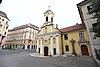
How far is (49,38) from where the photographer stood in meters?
26.3

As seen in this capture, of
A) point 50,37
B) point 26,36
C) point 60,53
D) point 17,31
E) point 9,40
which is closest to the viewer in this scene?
point 60,53

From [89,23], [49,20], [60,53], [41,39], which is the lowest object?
[60,53]

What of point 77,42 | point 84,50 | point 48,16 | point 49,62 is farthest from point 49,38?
point 49,62

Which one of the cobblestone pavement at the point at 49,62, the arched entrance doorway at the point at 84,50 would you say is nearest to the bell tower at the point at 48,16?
the arched entrance doorway at the point at 84,50

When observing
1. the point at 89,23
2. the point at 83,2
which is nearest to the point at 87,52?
the point at 89,23

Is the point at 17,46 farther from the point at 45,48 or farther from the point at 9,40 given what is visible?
the point at 45,48

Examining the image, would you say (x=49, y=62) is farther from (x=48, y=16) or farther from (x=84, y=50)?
(x=48, y=16)

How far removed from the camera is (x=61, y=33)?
2484 cm

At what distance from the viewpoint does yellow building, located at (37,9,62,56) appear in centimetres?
2432

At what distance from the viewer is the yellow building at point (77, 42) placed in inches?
754

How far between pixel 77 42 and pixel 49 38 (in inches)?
361

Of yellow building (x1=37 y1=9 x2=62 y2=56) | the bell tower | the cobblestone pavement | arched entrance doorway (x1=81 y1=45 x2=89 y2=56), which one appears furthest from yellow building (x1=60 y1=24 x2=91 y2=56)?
the bell tower

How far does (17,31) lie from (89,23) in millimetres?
61422

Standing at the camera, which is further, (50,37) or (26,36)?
(26,36)
